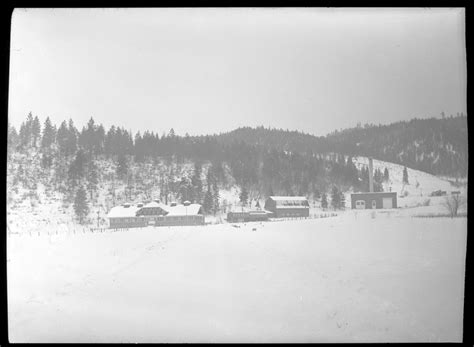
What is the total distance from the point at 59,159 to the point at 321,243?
3959 mm

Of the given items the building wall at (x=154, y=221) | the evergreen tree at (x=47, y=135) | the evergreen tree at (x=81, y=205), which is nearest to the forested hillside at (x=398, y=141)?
the building wall at (x=154, y=221)

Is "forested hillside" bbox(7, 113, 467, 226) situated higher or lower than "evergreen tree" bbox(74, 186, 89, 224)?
higher

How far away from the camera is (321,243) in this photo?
608cm

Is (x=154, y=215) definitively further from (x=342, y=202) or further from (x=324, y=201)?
(x=342, y=202)

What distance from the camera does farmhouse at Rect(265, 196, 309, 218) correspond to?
6023 millimetres

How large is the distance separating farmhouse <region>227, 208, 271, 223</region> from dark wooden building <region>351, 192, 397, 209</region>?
1301mm

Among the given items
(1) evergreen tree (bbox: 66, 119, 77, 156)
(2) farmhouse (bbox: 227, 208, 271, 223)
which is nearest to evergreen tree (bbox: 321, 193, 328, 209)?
(2) farmhouse (bbox: 227, 208, 271, 223)

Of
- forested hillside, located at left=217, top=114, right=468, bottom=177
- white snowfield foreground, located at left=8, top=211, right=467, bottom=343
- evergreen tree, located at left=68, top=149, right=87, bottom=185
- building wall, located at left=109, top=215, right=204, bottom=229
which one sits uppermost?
forested hillside, located at left=217, top=114, right=468, bottom=177

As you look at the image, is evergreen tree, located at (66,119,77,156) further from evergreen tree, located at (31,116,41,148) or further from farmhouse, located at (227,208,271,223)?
farmhouse, located at (227,208,271,223)

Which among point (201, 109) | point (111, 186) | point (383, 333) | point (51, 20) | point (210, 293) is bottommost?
point (383, 333)

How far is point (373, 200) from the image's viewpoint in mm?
6047

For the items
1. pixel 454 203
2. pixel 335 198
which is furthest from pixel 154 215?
pixel 454 203

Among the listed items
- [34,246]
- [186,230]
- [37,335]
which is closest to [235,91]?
[186,230]

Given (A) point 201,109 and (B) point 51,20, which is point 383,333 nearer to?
(A) point 201,109
